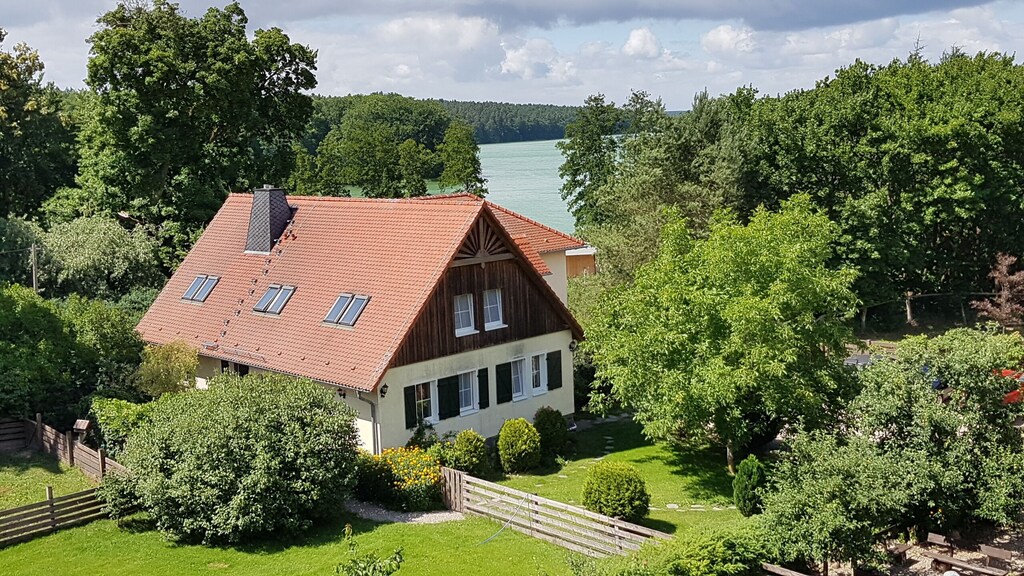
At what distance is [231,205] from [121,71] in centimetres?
1075

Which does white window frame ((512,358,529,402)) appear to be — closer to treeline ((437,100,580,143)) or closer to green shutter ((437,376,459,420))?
green shutter ((437,376,459,420))

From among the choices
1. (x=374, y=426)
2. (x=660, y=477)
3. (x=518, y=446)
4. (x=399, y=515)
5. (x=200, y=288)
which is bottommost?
(x=660, y=477)

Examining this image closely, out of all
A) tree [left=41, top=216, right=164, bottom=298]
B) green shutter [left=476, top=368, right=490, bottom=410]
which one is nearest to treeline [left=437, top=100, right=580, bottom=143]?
tree [left=41, top=216, right=164, bottom=298]

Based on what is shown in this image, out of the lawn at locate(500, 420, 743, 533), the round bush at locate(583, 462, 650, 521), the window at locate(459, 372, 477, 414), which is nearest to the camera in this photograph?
the round bush at locate(583, 462, 650, 521)

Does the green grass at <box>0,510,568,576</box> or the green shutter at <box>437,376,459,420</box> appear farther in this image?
the green shutter at <box>437,376,459,420</box>

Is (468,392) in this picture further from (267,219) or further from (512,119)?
(512,119)

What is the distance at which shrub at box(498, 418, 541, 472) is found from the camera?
25.1m

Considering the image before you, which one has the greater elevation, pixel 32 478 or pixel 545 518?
pixel 545 518

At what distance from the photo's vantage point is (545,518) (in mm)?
19609

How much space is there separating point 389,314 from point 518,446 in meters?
5.03

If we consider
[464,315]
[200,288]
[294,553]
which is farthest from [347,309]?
[294,553]

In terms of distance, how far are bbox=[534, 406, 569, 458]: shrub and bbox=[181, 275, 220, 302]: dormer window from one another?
12.4m

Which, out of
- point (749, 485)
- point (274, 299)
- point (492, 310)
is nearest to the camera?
point (749, 485)

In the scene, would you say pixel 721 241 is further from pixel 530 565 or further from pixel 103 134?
pixel 103 134
